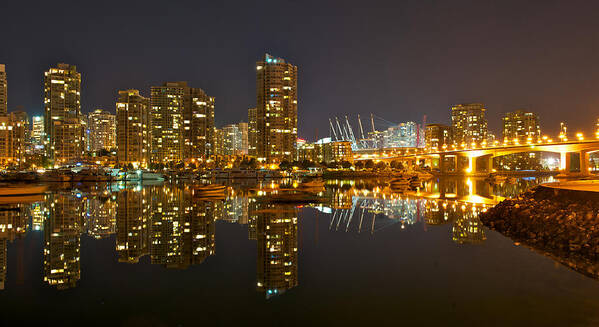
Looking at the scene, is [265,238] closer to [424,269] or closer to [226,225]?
[226,225]

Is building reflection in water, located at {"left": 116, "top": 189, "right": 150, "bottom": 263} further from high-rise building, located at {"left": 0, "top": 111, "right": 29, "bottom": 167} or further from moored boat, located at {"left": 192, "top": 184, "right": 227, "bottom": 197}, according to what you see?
high-rise building, located at {"left": 0, "top": 111, "right": 29, "bottom": 167}

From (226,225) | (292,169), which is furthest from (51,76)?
(226,225)

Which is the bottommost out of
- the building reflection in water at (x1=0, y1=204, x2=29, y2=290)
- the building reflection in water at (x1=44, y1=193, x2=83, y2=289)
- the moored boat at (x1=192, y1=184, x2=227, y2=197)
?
the building reflection in water at (x1=44, y1=193, x2=83, y2=289)

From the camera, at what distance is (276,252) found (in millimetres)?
15359

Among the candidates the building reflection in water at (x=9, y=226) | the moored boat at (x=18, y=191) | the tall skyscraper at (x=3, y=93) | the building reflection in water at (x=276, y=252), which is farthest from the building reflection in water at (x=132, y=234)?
the tall skyscraper at (x=3, y=93)

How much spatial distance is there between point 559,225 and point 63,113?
178 metres

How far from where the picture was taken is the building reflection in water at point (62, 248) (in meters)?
11.9

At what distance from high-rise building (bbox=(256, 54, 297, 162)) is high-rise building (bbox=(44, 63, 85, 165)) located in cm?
6933

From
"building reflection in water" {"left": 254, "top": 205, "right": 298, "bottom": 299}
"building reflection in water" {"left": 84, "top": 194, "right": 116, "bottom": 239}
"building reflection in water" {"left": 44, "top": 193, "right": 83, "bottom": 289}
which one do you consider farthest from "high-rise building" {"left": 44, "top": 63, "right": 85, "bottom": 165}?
"building reflection in water" {"left": 254, "top": 205, "right": 298, "bottom": 299}

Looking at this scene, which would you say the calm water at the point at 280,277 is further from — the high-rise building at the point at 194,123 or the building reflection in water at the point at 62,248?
the high-rise building at the point at 194,123

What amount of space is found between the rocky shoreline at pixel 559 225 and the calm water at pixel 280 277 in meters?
0.97

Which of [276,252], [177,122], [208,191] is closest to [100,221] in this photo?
[276,252]

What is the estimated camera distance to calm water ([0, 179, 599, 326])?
8961 millimetres

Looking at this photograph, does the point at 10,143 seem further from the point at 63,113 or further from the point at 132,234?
the point at 132,234
